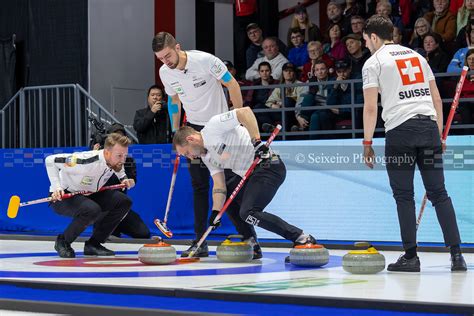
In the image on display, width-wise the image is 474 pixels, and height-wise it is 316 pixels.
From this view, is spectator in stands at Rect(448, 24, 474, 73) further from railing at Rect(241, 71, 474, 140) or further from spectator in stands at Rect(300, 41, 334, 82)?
spectator in stands at Rect(300, 41, 334, 82)

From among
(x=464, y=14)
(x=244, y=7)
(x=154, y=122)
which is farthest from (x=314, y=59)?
(x=244, y=7)

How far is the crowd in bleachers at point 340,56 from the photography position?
31.7ft

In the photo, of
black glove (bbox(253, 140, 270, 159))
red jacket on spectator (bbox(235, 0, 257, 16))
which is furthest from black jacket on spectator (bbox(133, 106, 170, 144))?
black glove (bbox(253, 140, 270, 159))

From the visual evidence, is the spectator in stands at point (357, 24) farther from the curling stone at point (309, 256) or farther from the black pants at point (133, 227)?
the curling stone at point (309, 256)

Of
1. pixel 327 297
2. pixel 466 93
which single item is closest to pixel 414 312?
pixel 327 297

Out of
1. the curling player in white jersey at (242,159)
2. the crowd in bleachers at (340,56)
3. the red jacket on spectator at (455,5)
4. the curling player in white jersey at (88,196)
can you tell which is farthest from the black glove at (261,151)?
the red jacket on spectator at (455,5)

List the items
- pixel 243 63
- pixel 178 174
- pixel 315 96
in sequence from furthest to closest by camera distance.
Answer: pixel 243 63
pixel 315 96
pixel 178 174

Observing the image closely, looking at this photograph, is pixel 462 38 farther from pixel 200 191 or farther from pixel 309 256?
pixel 309 256

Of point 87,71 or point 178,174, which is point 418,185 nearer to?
point 178,174

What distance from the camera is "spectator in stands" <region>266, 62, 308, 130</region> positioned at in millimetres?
10438

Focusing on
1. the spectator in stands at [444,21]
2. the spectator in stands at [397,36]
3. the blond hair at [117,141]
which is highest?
the spectator in stands at [444,21]

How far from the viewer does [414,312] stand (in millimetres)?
4051

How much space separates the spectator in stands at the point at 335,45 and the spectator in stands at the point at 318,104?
38cm

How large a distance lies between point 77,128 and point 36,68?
1.58 m
